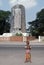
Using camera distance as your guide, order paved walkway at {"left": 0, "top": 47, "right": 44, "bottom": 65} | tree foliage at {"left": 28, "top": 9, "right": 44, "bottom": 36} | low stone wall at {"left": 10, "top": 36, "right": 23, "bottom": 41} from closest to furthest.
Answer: paved walkway at {"left": 0, "top": 47, "right": 44, "bottom": 65} → low stone wall at {"left": 10, "top": 36, "right": 23, "bottom": 41} → tree foliage at {"left": 28, "top": 9, "right": 44, "bottom": 36}

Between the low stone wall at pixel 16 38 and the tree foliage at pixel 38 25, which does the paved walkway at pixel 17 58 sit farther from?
the tree foliage at pixel 38 25

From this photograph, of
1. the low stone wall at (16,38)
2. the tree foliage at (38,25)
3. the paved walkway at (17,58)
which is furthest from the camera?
the tree foliage at (38,25)

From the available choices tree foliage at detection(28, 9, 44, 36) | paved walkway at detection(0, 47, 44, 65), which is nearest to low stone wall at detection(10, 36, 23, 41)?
tree foliage at detection(28, 9, 44, 36)

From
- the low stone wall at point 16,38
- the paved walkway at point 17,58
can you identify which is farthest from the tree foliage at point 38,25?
the paved walkway at point 17,58

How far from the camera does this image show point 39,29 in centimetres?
8212

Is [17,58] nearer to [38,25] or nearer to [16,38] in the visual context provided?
[16,38]

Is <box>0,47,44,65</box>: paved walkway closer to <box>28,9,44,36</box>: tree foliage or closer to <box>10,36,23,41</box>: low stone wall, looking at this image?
<box>10,36,23,41</box>: low stone wall

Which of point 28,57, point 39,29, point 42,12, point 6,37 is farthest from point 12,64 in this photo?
point 42,12

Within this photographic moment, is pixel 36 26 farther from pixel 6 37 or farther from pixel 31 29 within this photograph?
pixel 6 37

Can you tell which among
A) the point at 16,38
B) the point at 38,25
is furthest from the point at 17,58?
the point at 38,25

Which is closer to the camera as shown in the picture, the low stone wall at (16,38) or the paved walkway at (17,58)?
the paved walkway at (17,58)

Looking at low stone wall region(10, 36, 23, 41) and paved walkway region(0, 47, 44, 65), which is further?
low stone wall region(10, 36, 23, 41)

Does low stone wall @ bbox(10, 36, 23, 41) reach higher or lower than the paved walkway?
lower

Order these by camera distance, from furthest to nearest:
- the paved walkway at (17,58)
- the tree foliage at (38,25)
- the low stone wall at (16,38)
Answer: the tree foliage at (38,25) < the low stone wall at (16,38) < the paved walkway at (17,58)
